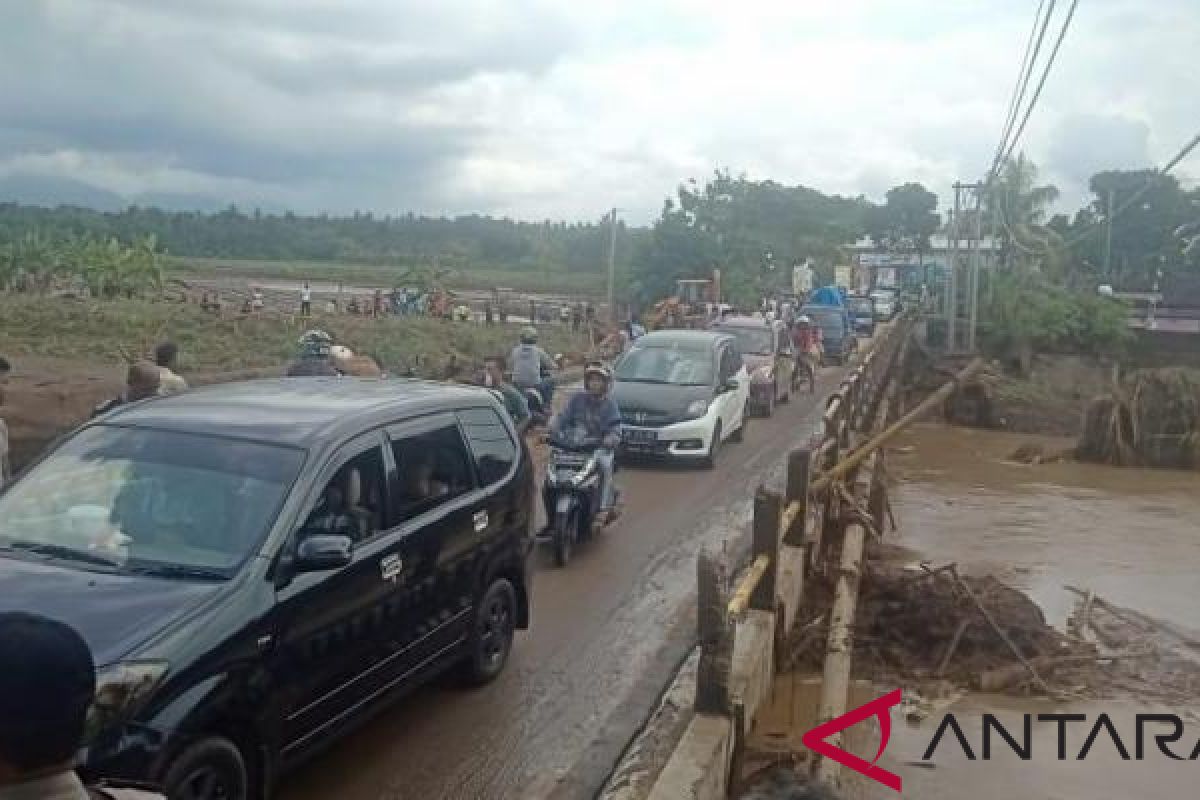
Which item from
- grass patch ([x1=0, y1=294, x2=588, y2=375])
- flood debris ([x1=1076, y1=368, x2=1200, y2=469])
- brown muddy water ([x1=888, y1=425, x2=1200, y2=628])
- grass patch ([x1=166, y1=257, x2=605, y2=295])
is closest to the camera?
brown muddy water ([x1=888, y1=425, x2=1200, y2=628])

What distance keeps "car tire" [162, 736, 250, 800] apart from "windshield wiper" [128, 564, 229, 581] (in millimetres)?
633

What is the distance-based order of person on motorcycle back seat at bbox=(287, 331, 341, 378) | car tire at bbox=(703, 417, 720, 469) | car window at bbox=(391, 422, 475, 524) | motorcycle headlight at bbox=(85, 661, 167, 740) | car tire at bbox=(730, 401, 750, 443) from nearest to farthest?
motorcycle headlight at bbox=(85, 661, 167, 740) < car window at bbox=(391, 422, 475, 524) < person on motorcycle back seat at bbox=(287, 331, 341, 378) < car tire at bbox=(703, 417, 720, 469) < car tire at bbox=(730, 401, 750, 443)

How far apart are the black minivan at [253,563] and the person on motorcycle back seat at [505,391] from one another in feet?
20.1

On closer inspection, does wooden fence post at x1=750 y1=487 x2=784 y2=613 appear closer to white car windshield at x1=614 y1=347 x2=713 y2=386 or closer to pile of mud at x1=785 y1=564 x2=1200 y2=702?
pile of mud at x1=785 y1=564 x2=1200 y2=702

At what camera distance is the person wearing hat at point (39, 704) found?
1.95m

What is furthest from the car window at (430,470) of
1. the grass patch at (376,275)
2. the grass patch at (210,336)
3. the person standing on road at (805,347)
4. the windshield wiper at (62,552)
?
the grass patch at (376,275)

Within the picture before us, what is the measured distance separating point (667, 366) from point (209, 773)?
40.5ft

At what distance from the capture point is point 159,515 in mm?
4941

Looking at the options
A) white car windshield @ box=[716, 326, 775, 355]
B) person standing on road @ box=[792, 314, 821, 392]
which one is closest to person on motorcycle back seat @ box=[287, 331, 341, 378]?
white car windshield @ box=[716, 326, 775, 355]

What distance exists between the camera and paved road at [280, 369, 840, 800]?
5672 millimetres

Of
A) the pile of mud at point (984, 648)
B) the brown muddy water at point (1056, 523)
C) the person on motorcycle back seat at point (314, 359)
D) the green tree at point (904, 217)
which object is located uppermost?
the green tree at point (904, 217)

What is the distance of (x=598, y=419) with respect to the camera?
418 inches

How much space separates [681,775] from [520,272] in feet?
322

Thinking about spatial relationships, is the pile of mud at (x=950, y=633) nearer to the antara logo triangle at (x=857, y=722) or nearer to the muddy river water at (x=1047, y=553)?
the muddy river water at (x=1047, y=553)
